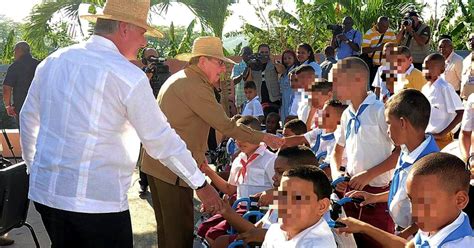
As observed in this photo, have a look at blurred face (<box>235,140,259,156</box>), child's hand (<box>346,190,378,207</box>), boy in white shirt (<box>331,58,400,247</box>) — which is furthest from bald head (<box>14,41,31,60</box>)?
child's hand (<box>346,190,378,207</box>)

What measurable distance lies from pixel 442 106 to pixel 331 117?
1475 millimetres

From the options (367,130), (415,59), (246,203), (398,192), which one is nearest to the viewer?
(398,192)

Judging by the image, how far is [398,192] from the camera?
284 cm

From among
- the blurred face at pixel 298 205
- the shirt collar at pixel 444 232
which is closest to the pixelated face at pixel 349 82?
the blurred face at pixel 298 205

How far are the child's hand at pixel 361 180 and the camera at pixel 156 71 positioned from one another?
489cm

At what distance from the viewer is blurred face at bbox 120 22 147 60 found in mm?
2906

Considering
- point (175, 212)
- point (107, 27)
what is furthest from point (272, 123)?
point (107, 27)

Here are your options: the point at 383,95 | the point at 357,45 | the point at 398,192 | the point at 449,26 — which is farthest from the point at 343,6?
the point at 398,192

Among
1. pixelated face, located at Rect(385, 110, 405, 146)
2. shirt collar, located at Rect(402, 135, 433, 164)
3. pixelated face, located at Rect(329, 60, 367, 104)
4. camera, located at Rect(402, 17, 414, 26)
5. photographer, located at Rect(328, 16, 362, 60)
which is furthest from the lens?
photographer, located at Rect(328, 16, 362, 60)

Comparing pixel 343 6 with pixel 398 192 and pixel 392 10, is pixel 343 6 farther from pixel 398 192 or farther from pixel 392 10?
pixel 398 192

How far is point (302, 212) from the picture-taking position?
2.52 m

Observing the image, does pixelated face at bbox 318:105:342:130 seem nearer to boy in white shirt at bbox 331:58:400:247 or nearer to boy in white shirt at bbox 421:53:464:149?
boy in white shirt at bbox 331:58:400:247

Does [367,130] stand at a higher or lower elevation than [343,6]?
lower

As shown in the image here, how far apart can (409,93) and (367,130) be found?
540 mm
